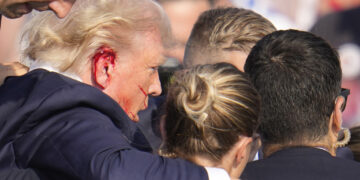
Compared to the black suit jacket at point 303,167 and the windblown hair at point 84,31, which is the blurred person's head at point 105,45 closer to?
the windblown hair at point 84,31

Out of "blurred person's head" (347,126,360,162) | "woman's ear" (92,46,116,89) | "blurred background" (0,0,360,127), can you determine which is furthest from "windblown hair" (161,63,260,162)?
"blurred background" (0,0,360,127)

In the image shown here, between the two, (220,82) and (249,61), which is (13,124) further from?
(249,61)

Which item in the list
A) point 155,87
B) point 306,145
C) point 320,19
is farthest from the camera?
point 320,19

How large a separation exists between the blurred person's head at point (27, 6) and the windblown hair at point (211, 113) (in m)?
0.50

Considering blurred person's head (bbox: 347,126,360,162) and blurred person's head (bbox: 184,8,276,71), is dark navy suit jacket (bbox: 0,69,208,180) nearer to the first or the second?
blurred person's head (bbox: 184,8,276,71)

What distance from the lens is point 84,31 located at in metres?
2.34

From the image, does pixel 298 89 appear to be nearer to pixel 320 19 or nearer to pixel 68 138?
pixel 68 138

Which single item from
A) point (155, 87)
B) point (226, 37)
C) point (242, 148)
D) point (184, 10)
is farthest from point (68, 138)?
point (184, 10)

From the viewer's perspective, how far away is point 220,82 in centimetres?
201

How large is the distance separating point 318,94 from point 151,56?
66 cm

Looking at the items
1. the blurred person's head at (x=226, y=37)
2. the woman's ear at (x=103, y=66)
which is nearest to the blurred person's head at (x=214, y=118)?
the woman's ear at (x=103, y=66)

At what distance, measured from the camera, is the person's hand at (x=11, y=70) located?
2.40 meters

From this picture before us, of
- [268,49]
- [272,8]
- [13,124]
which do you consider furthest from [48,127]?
[272,8]

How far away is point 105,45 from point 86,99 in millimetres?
424
